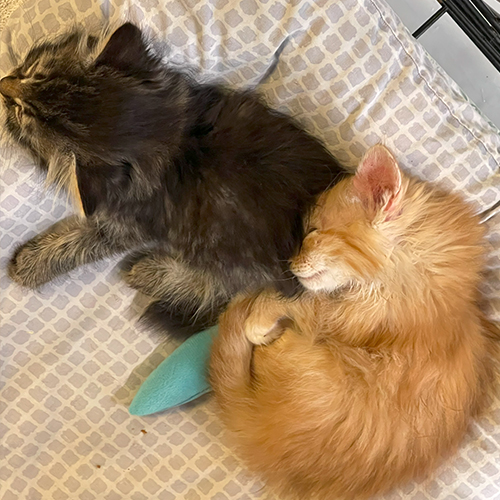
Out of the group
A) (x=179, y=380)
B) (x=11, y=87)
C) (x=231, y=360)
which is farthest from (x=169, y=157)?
(x=179, y=380)

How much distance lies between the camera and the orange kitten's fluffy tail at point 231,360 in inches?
62.0

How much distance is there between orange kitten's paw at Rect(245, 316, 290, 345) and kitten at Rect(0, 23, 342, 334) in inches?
4.8

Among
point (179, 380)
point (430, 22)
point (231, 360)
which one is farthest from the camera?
point (430, 22)

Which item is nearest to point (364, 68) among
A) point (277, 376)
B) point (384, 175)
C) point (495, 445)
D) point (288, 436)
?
point (384, 175)

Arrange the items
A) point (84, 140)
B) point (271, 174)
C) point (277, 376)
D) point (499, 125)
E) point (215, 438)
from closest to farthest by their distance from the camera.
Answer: point (84, 140)
point (271, 174)
point (277, 376)
point (215, 438)
point (499, 125)

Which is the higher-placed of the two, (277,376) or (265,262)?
(265,262)

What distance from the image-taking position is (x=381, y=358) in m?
1.45

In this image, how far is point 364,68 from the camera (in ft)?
5.11

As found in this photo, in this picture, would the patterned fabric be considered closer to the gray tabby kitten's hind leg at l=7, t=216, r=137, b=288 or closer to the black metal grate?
the gray tabby kitten's hind leg at l=7, t=216, r=137, b=288

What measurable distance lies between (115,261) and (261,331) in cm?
62

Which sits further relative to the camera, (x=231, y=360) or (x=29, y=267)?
(x=29, y=267)

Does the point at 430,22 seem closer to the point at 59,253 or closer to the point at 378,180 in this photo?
the point at 378,180

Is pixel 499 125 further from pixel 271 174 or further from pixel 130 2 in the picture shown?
pixel 130 2

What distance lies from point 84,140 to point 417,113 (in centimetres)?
100
